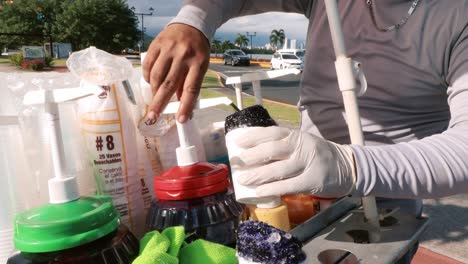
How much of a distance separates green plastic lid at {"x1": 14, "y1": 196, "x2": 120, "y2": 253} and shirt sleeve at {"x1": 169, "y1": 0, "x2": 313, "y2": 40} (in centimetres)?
64

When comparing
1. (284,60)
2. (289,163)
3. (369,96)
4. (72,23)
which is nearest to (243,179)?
(289,163)

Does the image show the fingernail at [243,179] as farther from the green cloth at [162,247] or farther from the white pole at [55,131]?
the white pole at [55,131]

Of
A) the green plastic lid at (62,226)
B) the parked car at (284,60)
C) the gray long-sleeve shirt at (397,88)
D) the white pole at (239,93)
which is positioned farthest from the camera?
the parked car at (284,60)

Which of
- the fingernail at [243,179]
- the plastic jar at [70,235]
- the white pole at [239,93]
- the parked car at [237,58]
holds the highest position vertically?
the parked car at [237,58]

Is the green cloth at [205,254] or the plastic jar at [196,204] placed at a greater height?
the plastic jar at [196,204]

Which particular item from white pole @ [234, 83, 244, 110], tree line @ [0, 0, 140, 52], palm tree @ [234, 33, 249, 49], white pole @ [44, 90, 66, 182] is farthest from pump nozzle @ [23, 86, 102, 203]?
palm tree @ [234, 33, 249, 49]

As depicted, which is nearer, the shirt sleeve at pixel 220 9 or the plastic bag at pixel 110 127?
the plastic bag at pixel 110 127

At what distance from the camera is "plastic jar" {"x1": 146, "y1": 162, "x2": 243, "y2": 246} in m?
0.83

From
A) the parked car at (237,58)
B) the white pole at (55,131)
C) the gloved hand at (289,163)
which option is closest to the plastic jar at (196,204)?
the gloved hand at (289,163)

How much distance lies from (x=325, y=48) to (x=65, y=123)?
855 millimetres

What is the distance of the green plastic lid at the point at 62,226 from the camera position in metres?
0.64

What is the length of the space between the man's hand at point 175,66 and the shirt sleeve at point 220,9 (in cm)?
8

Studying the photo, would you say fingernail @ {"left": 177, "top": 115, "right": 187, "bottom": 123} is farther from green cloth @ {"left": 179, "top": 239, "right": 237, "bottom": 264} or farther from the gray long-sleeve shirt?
the gray long-sleeve shirt

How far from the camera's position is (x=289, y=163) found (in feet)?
2.52
